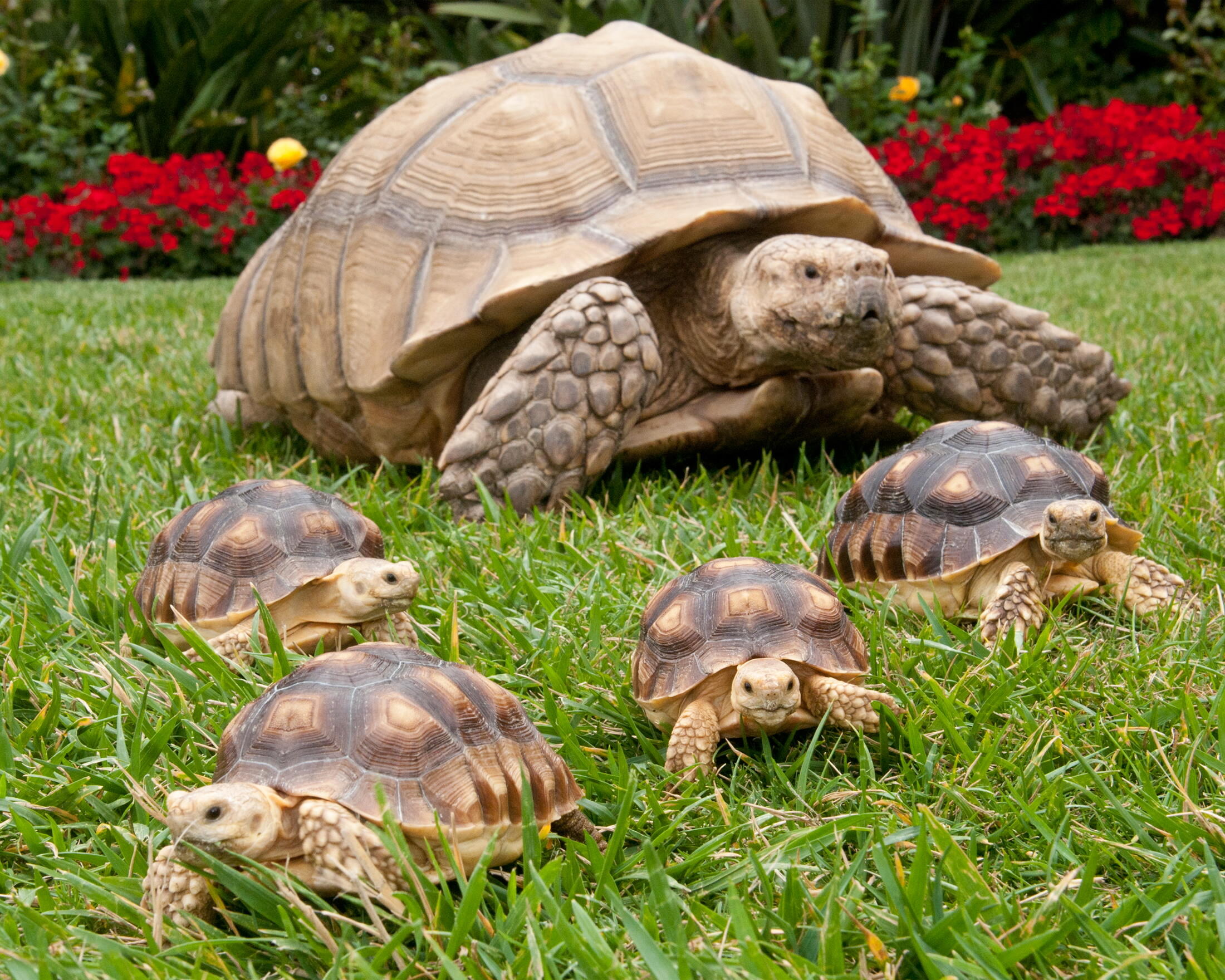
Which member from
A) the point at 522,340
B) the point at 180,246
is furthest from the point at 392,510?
the point at 180,246

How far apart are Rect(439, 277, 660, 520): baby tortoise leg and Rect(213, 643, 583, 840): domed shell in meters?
1.41

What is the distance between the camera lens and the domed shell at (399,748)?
1289 mm

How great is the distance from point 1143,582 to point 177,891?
1642mm

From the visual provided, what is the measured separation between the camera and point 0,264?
8461mm

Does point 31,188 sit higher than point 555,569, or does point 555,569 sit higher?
point 555,569

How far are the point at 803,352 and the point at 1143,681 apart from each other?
1359mm

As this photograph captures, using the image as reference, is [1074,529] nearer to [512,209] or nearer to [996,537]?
[996,537]

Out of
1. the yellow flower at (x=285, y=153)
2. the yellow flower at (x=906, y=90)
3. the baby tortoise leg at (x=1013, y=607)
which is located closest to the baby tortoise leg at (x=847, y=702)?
the baby tortoise leg at (x=1013, y=607)

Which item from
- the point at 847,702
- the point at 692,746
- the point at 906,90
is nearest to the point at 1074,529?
→ the point at 847,702

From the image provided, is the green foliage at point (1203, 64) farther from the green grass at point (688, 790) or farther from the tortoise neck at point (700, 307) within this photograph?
the green grass at point (688, 790)

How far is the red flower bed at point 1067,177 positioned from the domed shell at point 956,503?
6952 mm

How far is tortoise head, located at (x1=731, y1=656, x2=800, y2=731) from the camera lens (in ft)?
5.03

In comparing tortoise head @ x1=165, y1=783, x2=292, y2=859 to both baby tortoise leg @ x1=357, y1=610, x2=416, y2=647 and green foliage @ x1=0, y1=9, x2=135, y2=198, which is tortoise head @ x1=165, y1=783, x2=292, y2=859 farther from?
green foliage @ x1=0, y1=9, x2=135, y2=198

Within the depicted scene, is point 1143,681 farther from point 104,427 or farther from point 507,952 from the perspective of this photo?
point 104,427
